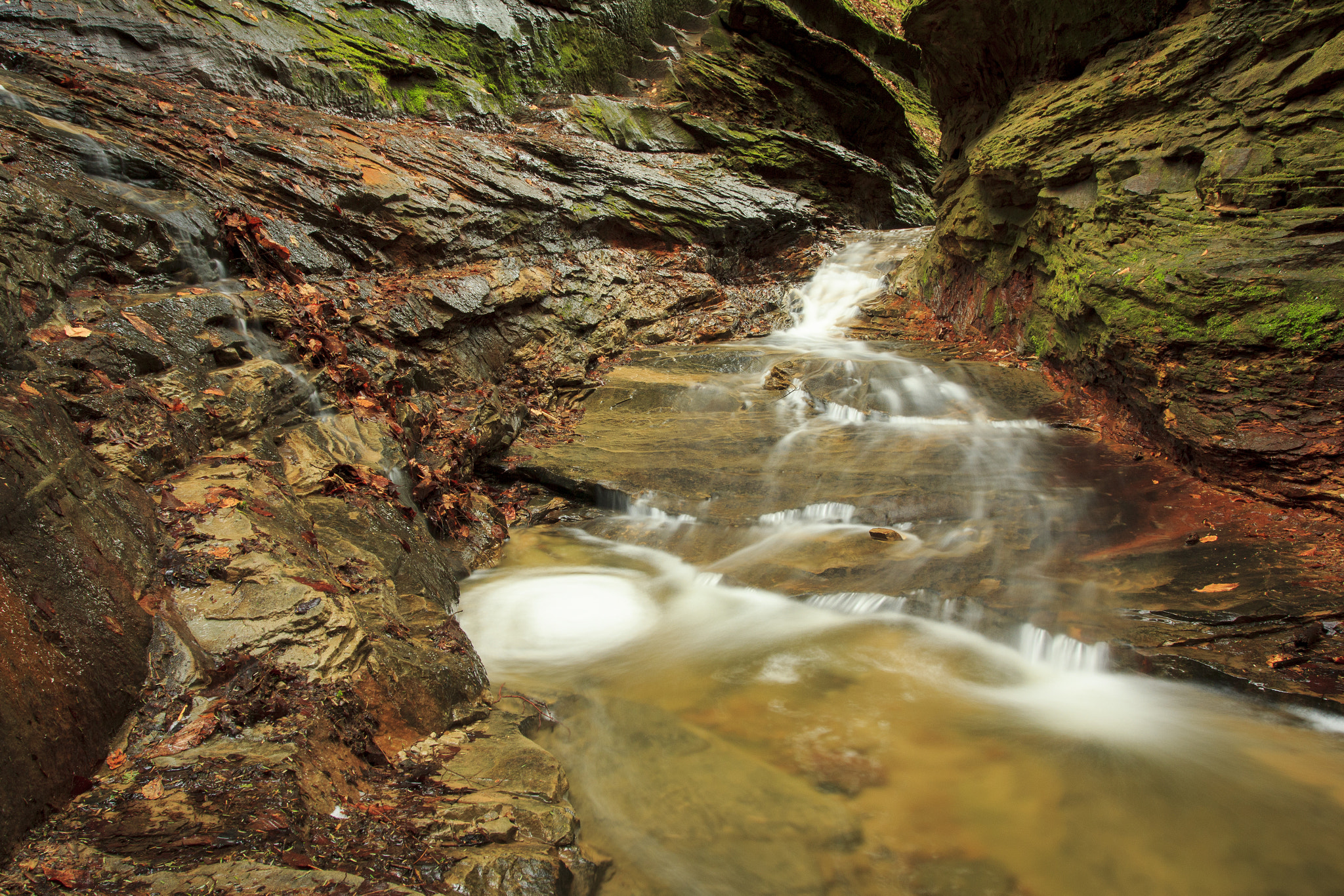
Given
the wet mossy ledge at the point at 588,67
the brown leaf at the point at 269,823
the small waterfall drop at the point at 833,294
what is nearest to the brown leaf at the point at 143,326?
the brown leaf at the point at 269,823

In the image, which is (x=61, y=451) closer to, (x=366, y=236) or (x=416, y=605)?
(x=416, y=605)

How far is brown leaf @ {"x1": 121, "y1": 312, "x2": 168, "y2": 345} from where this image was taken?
3.88m

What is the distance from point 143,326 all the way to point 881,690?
5116mm

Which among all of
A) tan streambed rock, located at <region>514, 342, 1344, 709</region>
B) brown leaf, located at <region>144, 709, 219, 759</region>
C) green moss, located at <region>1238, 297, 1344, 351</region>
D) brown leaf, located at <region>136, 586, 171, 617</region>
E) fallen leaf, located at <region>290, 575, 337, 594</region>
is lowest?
brown leaf, located at <region>144, 709, 219, 759</region>

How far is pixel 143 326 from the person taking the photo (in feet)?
12.9

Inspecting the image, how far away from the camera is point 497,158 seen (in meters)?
9.99

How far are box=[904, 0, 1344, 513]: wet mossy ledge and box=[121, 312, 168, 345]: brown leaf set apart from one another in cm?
793

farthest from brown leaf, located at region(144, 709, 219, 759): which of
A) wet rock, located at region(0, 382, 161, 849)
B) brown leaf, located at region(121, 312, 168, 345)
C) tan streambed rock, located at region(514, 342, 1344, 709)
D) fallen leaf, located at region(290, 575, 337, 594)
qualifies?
tan streambed rock, located at region(514, 342, 1344, 709)

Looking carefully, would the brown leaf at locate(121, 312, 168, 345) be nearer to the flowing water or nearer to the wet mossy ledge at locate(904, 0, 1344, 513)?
the flowing water

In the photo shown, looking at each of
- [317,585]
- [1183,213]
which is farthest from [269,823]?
[1183,213]

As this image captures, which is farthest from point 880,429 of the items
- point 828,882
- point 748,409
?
point 828,882

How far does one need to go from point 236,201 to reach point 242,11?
477cm

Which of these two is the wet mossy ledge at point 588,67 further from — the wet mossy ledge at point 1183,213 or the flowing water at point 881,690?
the flowing water at point 881,690

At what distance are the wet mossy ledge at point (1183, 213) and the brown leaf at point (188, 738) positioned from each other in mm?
6915
